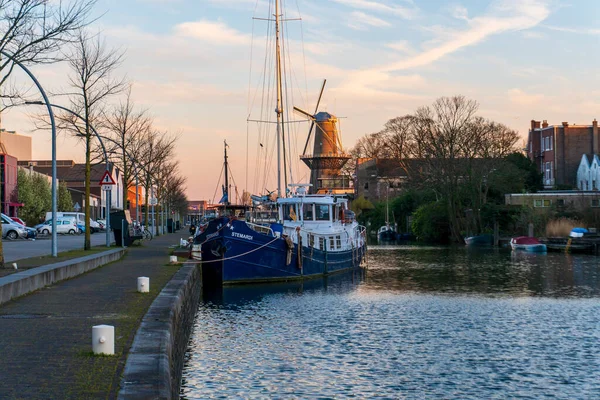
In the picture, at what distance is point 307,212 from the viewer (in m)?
41.0

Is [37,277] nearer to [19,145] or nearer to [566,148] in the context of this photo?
[566,148]

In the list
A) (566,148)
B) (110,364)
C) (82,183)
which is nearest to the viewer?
(110,364)

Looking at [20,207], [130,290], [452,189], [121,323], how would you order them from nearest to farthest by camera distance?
[121,323] → [130,290] → [452,189] → [20,207]

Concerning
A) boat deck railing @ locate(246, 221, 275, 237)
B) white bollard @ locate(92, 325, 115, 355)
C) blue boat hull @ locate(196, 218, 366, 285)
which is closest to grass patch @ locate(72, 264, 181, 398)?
white bollard @ locate(92, 325, 115, 355)

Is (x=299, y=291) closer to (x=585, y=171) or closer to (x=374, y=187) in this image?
(x=585, y=171)

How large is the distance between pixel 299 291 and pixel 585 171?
80.5 meters

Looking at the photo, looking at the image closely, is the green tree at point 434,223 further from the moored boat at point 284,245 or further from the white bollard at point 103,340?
the white bollard at point 103,340

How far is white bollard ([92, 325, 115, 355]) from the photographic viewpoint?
11.3 meters

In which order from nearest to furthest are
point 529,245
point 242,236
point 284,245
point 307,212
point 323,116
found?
point 242,236
point 284,245
point 307,212
point 529,245
point 323,116

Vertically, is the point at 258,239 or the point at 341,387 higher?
the point at 258,239

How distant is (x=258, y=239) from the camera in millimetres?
34000

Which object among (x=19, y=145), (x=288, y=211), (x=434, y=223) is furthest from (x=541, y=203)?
(x=19, y=145)

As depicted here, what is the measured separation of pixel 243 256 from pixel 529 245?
3894 cm

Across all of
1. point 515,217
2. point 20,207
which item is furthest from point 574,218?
Result: point 20,207
